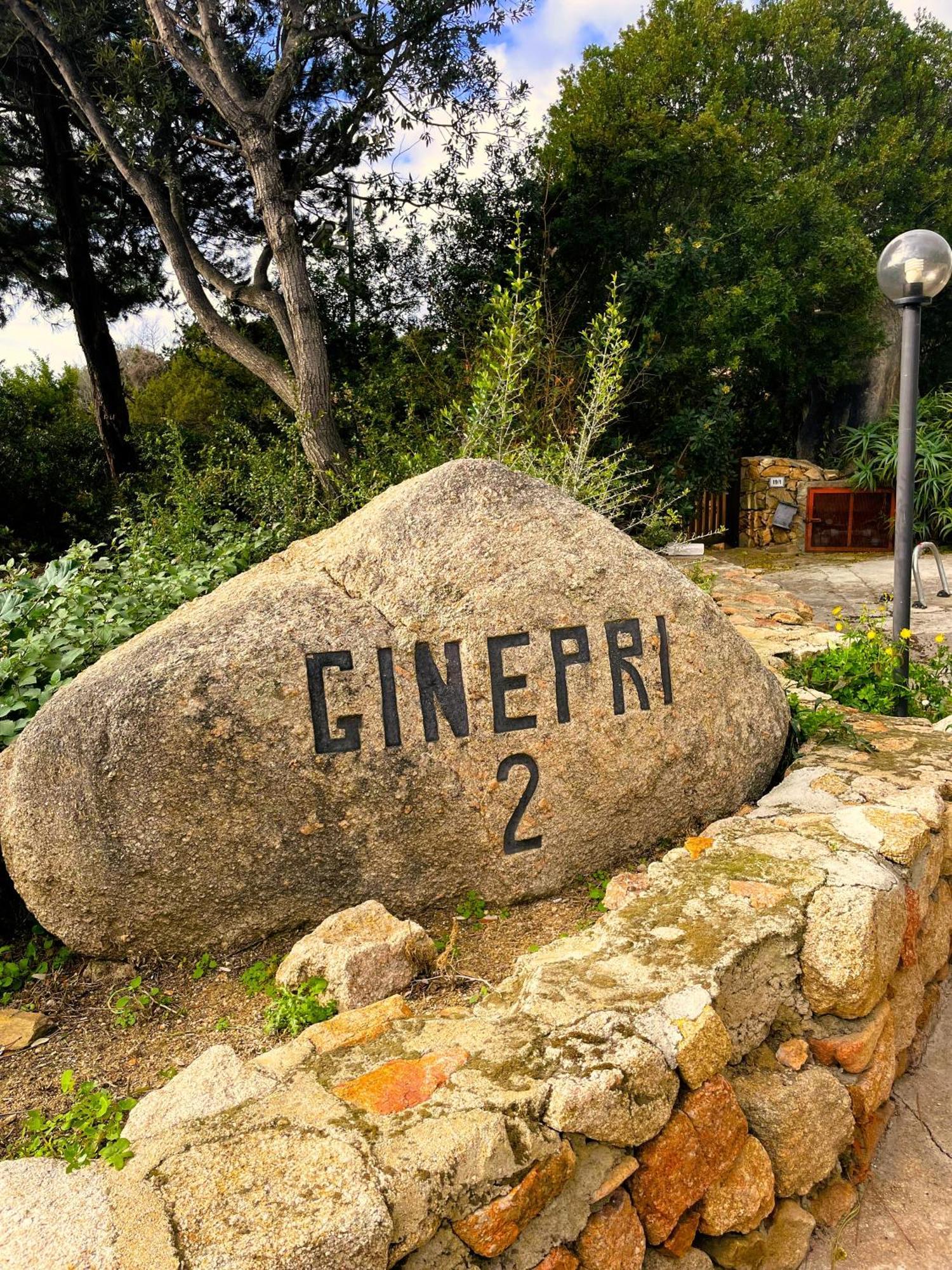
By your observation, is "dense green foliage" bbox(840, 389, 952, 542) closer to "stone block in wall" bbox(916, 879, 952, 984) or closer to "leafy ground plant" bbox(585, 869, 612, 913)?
"stone block in wall" bbox(916, 879, 952, 984)

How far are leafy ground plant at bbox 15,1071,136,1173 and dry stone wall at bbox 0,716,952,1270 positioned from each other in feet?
0.14

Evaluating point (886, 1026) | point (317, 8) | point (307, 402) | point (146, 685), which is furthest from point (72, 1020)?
point (317, 8)

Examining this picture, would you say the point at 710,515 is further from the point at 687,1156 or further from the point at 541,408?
the point at 687,1156

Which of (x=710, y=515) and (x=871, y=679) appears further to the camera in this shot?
(x=710, y=515)

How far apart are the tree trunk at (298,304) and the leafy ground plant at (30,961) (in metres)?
4.35

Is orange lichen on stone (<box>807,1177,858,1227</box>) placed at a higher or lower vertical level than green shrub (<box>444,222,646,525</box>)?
lower

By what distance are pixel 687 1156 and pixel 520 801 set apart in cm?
122

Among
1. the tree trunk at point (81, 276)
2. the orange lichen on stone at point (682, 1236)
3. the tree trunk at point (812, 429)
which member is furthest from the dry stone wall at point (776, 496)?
the orange lichen on stone at point (682, 1236)

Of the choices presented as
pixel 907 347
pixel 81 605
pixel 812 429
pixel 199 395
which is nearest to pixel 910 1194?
pixel 907 347

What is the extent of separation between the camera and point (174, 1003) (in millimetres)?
2623

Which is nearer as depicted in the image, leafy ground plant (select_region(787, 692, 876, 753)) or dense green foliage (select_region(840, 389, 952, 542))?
leafy ground plant (select_region(787, 692, 876, 753))

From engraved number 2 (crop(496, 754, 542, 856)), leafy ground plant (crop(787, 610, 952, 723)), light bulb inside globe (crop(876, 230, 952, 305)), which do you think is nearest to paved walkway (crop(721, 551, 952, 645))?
leafy ground plant (crop(787, 610, 952, 723))

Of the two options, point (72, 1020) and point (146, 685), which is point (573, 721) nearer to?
point (146, 685)

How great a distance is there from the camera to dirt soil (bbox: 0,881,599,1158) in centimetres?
229
